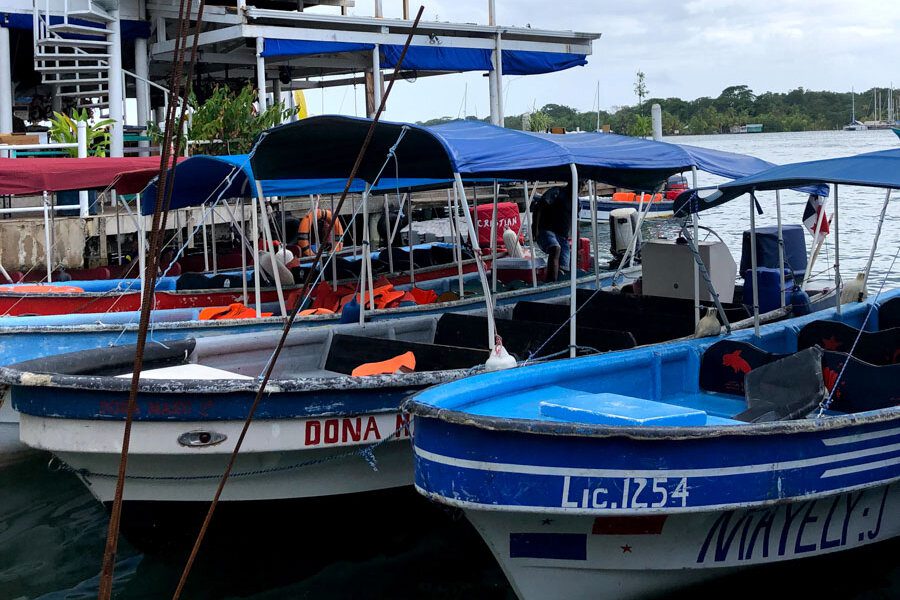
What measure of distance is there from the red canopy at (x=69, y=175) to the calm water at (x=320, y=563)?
169 inches

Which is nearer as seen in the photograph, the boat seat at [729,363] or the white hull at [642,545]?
the white hull at [642,545]

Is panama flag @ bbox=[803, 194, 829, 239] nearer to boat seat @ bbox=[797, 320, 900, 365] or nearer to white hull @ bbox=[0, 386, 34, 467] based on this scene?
boat seat @ bbox=[797, 320, 900, 365]

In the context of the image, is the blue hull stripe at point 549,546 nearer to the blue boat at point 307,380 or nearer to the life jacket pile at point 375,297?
the blue boat at point 307,380

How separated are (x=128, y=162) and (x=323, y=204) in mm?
9591

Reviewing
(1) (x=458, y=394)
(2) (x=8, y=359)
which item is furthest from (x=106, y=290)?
(1) (x=458, y=394)

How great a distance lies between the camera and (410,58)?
20328 mm

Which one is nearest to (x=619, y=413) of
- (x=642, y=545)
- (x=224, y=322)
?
(x=642, y=545)

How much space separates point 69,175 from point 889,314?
879cm

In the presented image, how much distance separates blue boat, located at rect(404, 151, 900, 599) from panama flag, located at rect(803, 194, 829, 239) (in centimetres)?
442

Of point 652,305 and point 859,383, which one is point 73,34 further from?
point 859,383

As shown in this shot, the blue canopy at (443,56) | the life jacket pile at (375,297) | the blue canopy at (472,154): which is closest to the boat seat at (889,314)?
the blue canopy at (472,154)

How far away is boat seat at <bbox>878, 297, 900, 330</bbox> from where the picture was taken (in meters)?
9.02

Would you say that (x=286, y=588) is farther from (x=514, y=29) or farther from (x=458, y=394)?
(x=514, y=29)

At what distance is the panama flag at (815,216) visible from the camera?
37.4ft
